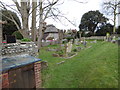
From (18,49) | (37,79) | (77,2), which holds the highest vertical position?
(77,2)

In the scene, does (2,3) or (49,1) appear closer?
(2,3)

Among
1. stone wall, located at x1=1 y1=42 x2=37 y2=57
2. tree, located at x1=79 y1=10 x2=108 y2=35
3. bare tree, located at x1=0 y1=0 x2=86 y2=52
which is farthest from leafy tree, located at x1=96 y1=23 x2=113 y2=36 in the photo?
stone wall, located at x1=1 y1=42 x2=37 y2=57

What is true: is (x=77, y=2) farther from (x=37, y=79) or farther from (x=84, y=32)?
(x=84, y=32)

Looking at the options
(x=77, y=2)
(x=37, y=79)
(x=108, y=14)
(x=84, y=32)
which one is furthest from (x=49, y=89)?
(x=84, y=32)

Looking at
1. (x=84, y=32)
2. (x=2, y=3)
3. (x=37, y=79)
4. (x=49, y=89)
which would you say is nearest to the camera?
(x=49, y=89)

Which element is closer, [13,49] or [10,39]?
[13,49]

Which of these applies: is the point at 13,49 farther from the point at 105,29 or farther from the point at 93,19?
the point at 105,29

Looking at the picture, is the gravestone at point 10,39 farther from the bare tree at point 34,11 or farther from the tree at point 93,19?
the tree at point 93,19

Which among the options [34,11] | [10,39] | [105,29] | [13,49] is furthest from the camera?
[105,29]

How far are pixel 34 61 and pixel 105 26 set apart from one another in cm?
2452

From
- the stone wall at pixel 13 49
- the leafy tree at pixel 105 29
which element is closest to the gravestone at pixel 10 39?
the stone wall at pixel 13 49

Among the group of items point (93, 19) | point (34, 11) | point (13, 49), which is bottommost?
point (13, 49)

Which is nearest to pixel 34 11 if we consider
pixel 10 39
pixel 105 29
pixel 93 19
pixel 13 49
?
pixel 10 39

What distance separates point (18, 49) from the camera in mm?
3078
